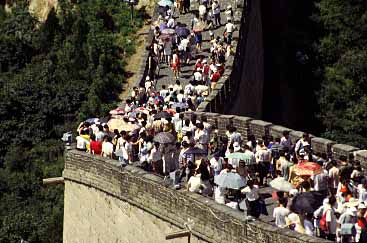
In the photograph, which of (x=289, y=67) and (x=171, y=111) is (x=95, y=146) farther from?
(x=289, y=67)

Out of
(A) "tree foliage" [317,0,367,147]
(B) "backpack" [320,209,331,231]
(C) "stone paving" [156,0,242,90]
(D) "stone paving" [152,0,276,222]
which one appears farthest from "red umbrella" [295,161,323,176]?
(A) "tree foliage" [317,0,367,147]

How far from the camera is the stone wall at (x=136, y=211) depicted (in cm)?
3241

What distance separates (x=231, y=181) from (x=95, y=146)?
8599 mm

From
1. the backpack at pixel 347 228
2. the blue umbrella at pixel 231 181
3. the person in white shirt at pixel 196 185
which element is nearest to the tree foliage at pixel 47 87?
the person in white shirt at pixel 196 185

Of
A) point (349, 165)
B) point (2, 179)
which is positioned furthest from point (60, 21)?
point (349, 165)

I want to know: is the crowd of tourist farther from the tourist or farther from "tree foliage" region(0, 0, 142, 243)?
"tree foliage" region(0, 0, 142, 243)

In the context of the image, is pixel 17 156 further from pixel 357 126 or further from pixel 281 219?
pixel 281 219

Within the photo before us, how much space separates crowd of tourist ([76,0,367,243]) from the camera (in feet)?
101

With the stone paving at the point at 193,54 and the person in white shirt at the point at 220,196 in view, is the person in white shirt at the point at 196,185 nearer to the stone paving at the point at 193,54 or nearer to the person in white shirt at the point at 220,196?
the person in white shirt at the point at 220,196

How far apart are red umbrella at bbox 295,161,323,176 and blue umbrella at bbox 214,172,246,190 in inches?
60.7

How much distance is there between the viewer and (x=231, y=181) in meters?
33.6

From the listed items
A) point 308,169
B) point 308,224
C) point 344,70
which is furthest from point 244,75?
point 308,224

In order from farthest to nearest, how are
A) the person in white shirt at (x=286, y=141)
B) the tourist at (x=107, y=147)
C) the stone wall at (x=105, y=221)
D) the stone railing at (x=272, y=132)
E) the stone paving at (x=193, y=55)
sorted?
the stone paving at (x=193, y=55), the tourist at (x=107, y=147), the person in white shirt at (x=286, y=141), the stone wall at (x=105, y=221), the stone railing at (x=272, y=132)

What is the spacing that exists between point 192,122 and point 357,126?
81.2ft
